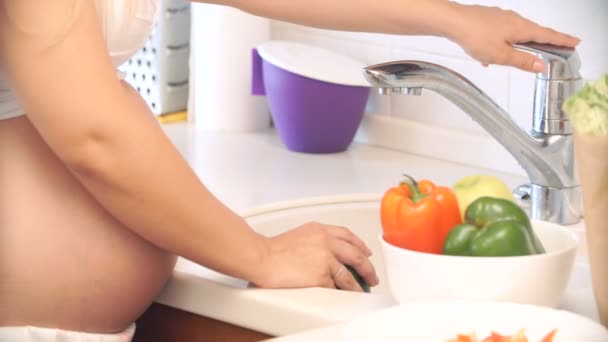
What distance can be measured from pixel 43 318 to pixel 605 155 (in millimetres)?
612

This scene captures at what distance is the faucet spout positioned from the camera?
138 centimetres

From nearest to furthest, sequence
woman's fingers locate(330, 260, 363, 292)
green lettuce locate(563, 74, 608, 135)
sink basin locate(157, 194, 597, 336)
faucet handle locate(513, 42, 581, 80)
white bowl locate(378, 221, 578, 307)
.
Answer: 1. green lettuce locate(563, 74, 608, 135)
2. white bowl locate(378, 221, 578, 307)
3. sink basin locate(157, 194, 597, 336)
4. woman's fingers locate(330, 260, 363, 292)
5. faucet handle locate(513, 42, 581, 80)

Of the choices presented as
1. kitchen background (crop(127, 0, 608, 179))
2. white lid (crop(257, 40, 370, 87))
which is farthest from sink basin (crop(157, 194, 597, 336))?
white lid (crop(257, 40, 370, 87))

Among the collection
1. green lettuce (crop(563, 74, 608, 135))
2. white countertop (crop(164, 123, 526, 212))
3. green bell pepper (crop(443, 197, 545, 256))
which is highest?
green lettuce (crop(563, 74, 608, 135))

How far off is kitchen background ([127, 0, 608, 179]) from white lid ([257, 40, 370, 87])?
62 millimetres

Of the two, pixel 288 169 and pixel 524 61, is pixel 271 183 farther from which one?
pixel 524 61

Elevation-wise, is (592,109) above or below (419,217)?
above

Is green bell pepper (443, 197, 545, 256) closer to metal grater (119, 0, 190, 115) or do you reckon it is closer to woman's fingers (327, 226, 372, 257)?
woman's fingers (327, 226, 372, 257)

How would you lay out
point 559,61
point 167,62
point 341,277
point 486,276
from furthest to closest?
Result: point 167,62
point 559,61
point 341,277
point 486,276

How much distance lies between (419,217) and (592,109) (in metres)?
0.24

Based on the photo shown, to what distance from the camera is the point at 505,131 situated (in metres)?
1.45

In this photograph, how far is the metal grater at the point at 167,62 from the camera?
219 cm

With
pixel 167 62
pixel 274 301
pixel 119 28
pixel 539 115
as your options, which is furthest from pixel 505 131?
pixel 167 62

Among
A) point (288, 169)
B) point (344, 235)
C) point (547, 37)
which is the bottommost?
point (288, 169)
